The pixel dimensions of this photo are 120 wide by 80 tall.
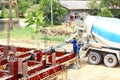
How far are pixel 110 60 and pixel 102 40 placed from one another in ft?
3.48

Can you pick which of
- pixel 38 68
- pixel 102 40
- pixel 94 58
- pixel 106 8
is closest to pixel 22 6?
pixel 106 8

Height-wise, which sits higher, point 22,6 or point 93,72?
point 22,6

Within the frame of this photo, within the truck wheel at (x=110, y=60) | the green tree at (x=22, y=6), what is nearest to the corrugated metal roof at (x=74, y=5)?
the green tree at (x=22, y=6)

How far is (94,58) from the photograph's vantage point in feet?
55.5

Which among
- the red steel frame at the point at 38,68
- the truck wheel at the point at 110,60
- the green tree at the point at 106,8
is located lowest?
the truck wheel at the point at 110,60

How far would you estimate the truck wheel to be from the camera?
16297mm

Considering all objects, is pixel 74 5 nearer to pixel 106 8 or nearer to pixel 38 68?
pixel 106 8

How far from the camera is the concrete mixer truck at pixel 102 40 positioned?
16.3m

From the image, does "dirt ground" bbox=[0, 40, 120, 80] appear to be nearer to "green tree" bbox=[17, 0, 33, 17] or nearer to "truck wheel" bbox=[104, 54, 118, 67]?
"truck wheel" bbox=[104, 54, 118, 67]

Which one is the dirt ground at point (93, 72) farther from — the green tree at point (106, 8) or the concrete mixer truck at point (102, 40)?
the green tree at point (106, 8)

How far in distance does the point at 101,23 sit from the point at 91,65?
216cm

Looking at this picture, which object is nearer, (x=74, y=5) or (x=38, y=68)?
(x=38, y=68)

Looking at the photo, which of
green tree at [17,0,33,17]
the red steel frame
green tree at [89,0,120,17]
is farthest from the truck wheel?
green tree at [17,0,33,17]

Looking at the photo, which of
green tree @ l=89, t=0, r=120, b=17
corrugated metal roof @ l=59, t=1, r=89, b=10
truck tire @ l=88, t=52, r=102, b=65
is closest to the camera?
truck tire @ l=88, t=52, r=102, b=65
